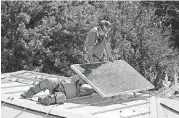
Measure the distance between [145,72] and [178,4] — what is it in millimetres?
11890

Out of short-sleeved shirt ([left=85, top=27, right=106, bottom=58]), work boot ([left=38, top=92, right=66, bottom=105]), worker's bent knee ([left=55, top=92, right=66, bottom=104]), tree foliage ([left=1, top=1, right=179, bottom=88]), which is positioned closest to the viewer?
work boot ([left=38, top=92, right=66, bottom=105])

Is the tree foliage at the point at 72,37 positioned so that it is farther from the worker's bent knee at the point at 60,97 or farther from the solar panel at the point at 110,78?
the worker's bent knee at the point at 60,97

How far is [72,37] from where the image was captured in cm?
1934

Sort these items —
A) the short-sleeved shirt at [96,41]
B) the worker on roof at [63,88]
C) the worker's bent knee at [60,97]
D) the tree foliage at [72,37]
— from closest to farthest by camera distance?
the worker's bent knee at [60,97]
the worker on roof at [63,88]
the short-sleeved shirt at [96,41]
the tree foliage at [72,37]

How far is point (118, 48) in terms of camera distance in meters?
18.5

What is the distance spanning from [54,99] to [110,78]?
1.48m

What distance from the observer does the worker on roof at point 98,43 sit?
7.72 m

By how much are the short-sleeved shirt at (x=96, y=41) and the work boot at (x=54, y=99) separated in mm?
1509

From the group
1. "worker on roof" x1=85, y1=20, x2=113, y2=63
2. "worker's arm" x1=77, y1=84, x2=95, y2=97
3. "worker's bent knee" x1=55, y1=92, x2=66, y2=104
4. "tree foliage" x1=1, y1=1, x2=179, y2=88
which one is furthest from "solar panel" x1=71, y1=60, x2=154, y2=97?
"tree foliage" x1=1, y1=1, x2=179, y2=88

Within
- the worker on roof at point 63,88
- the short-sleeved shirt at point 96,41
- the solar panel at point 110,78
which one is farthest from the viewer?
the short-sleeved shirt at point 96,41

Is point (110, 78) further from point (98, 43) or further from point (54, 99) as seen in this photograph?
point (54, 99)

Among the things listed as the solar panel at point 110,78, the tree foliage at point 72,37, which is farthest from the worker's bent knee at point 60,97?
the tree foliage at point 72,37

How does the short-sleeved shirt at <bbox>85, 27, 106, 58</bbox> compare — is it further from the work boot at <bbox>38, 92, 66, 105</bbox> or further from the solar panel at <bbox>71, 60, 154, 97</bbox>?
the work boot at <bbox>38, 92, 66, 105</bbox>

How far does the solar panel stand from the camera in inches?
282
